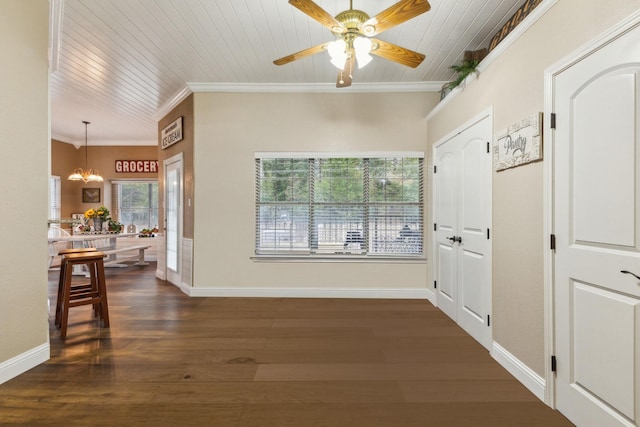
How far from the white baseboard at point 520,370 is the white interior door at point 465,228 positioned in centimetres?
17

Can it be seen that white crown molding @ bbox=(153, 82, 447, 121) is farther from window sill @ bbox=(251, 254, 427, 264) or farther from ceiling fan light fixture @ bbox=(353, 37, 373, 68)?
window sill @ bbox=(251, 254, 427, 264)

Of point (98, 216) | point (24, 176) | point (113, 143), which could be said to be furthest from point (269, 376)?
point (113, 143)

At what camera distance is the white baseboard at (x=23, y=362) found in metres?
2.21

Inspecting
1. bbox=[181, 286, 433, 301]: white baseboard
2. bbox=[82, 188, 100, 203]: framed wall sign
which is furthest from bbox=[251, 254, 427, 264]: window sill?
bbox=[82, 188, 100, 203]: framed wall sign

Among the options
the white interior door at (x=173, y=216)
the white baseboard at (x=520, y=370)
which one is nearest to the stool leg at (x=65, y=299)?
the white interior door at (x=173, y=216)

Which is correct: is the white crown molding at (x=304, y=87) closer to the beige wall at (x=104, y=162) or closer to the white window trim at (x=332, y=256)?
the white window trim at (x=332, y=256)

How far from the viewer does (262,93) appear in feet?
14.6

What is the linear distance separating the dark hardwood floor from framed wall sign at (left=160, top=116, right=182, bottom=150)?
2.61 meters

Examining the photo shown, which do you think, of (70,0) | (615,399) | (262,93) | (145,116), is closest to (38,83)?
(70,0)

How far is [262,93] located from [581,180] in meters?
3.80

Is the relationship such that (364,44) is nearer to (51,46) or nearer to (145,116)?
(51,46)

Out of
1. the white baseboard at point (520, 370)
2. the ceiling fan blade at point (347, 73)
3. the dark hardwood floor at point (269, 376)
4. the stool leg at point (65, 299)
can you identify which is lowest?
the dark hardwood floor at point (269, 376)

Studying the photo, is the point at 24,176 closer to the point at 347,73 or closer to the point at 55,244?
the point at 347,73

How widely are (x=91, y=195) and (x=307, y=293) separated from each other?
6284 mm
